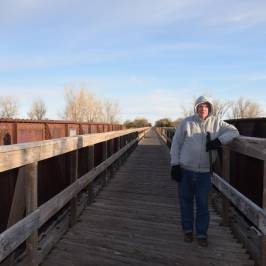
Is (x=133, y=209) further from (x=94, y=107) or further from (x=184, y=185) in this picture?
(x=94, y=107)

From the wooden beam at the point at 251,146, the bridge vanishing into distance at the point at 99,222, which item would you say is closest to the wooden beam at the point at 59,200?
the bridge vanishing into distance at the point at 99,222

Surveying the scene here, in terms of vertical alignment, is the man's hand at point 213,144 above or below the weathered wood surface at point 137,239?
above

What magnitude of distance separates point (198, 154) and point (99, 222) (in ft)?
6.19

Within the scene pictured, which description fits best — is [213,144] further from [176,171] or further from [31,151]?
[31,151]

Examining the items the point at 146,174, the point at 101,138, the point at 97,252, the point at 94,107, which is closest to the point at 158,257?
the point at 97,252

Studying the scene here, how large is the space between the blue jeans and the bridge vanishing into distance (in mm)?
236

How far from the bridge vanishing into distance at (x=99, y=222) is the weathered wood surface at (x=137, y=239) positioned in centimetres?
1

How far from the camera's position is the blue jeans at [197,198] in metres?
4.62

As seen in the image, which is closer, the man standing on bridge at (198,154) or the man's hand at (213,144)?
→ the man's hand at (213,144)

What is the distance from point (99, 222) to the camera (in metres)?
5.50

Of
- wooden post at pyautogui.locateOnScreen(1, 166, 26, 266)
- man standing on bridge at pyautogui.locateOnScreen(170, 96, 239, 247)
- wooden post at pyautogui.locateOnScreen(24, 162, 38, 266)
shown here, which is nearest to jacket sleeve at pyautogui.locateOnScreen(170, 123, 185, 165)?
man standing on bridge at pyautogui.locateOnScreen(170, 96, 239, 247)

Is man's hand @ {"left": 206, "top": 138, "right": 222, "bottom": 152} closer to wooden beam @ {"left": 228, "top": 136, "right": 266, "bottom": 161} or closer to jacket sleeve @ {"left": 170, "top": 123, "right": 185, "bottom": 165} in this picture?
wooden beam @ {"left": 228, "top": 136, "right": 266, "bottom": 161}

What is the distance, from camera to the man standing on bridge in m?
4.52

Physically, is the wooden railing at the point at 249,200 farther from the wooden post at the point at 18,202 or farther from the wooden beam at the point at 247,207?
the wooden post at the point at 18,202
